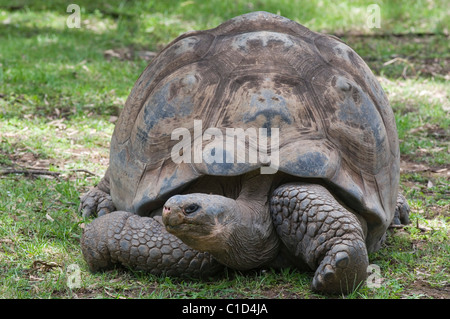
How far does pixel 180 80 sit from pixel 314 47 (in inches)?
28.8

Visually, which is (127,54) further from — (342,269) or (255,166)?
(342,269)

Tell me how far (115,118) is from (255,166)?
10.6 ft

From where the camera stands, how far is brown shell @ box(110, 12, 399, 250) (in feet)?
10.2

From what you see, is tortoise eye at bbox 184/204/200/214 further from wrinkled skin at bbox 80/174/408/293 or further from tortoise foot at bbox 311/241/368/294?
tortoise foot at bbox 311/241/368/294

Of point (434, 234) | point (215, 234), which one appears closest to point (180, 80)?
point (215, 234)

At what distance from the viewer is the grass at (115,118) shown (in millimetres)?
3104

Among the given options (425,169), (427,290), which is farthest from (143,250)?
(425,169)

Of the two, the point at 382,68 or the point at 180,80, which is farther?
the point at 382,68

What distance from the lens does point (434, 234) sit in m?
3.80

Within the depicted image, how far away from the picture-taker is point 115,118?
19.6ft

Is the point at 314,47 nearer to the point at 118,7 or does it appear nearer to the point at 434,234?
the point at 434,234

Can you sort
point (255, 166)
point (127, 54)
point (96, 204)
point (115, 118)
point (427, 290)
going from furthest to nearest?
point (127, 54) < point (115, 118) < point (96, 204) < point (427, 290) < point (255, 166)

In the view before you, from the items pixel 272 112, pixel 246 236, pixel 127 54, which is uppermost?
pixel 127 54

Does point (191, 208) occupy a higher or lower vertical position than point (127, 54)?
lower
